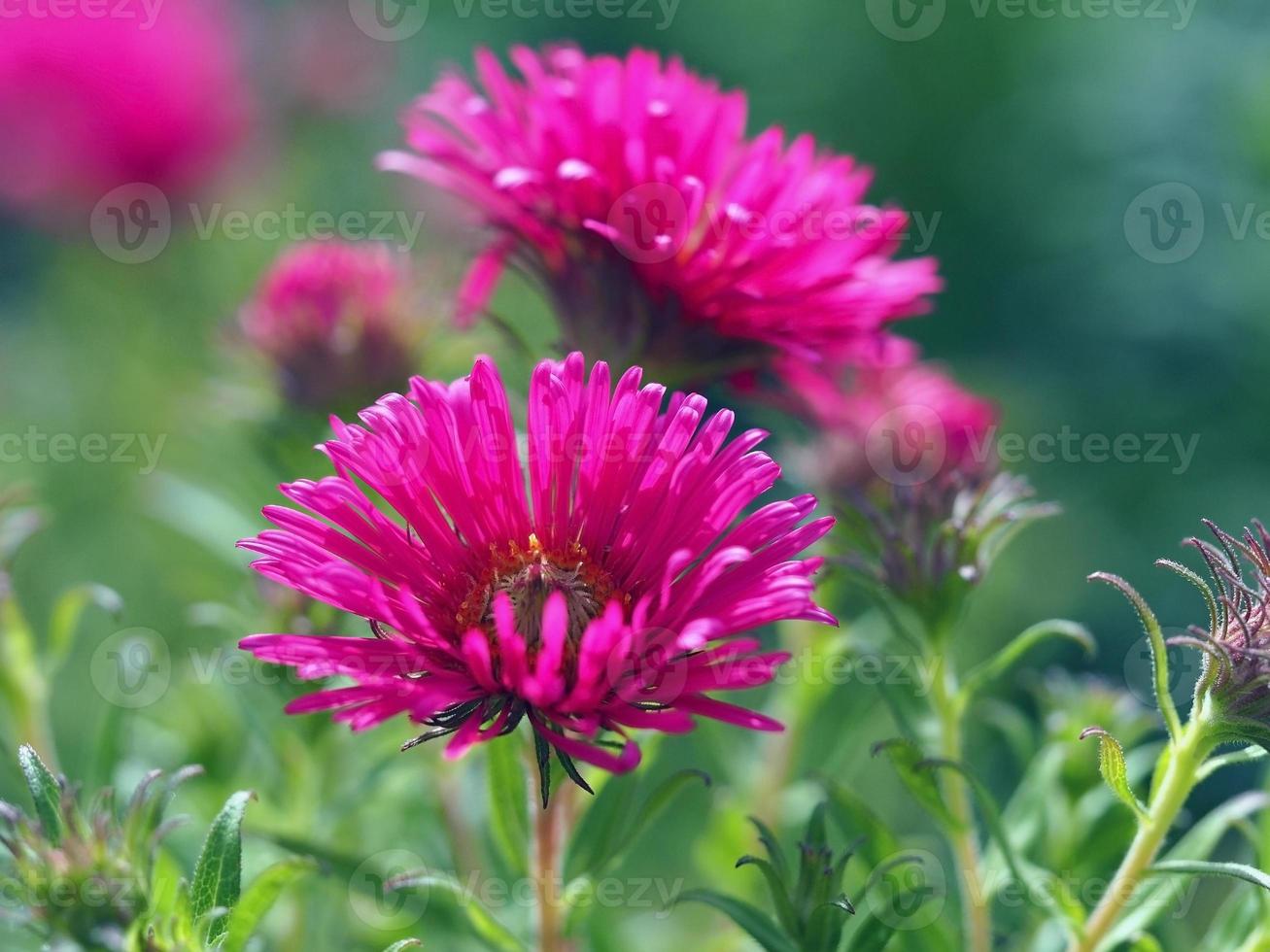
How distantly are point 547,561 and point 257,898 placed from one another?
0.26 metres

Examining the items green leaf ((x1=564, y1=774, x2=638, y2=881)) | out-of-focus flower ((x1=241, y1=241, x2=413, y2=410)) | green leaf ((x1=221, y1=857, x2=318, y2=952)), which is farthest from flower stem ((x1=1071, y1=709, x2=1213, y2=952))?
out-of-focus flower ((x1=241, y1=241, x2=413, y2=410))

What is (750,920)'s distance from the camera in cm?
64

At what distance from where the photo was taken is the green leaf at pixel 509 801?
28.3 inches

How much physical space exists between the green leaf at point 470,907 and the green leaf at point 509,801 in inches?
1.8

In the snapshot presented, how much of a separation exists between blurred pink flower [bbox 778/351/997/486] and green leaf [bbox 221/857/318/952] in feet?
1.46

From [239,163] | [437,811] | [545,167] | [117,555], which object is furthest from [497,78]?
[239,163]

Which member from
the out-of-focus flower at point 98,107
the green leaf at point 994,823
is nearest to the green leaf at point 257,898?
the green leaf at point 994,823

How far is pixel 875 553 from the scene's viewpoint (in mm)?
766

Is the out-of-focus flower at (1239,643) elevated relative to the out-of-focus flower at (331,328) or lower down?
lower down

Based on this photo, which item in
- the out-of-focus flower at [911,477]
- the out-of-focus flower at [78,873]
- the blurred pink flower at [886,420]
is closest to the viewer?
the out-of-focus flower at [78,873]

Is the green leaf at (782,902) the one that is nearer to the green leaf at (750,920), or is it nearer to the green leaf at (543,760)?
the green leaf at (750,920)

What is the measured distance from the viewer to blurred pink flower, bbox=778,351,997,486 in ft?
2.85

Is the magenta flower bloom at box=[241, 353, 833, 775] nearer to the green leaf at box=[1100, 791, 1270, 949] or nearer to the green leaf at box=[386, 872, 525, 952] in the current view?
the green leaf at box=[386, 872, 525, 952]

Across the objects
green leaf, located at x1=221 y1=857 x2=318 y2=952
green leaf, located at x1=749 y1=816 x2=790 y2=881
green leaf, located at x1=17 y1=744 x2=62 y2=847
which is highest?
green leaf, located at x1=749 y1=816 x2=790 y2=881
